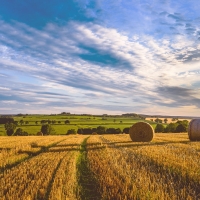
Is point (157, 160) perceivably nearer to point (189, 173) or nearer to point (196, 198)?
point (189, 173)

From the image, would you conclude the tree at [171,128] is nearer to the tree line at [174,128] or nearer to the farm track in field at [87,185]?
the tree line at [174,128]

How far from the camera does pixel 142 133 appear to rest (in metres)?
23.0

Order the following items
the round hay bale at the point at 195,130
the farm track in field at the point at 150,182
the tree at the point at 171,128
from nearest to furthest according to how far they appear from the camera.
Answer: the farm track in field at the point at 150,182 < the round hay bale at the point at 195,130 < the tree at the point at 171,128

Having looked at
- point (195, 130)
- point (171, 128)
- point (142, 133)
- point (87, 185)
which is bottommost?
point (87, 185)

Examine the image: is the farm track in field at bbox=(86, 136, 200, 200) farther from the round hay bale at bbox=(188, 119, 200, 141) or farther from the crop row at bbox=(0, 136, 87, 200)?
the round hay bale at bbox=(188, 119, 200, 141)

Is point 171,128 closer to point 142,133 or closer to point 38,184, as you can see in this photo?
point 142,133

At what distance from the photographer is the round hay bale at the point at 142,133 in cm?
2267

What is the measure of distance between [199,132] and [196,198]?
666 inches

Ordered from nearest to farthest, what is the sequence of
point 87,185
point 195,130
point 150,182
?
Result: point 150,182 → point 87,185 → point 195,130

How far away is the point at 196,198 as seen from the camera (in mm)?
5883

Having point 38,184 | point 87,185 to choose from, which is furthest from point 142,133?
point 38,184

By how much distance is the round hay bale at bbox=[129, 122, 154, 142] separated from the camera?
2267 centimetres

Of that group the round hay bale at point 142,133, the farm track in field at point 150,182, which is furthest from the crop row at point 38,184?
the round hay bale at point 142,133

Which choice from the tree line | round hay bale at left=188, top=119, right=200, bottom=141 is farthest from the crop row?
the tree line
